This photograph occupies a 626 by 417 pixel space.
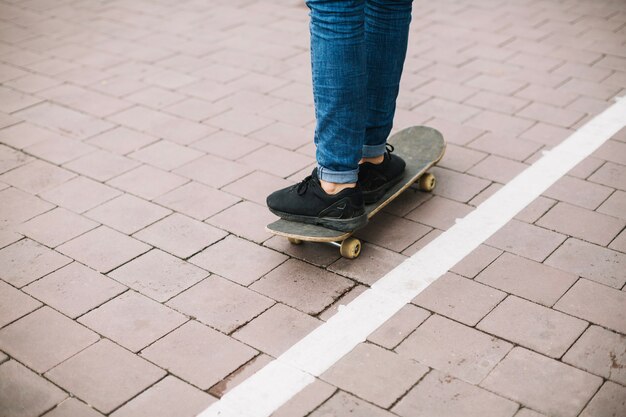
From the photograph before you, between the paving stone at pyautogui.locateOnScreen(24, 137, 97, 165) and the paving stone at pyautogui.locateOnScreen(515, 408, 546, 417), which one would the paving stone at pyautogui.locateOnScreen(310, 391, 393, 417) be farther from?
the paving stone at pyautogui.locateOnScreen(24, 137, 97, 165)

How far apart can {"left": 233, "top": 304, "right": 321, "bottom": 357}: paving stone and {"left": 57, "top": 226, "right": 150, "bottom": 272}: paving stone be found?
0.68 m

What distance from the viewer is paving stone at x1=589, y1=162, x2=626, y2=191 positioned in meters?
3.32

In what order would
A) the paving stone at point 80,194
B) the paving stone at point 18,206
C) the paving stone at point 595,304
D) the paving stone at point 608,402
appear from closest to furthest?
the paving stone at point 608,402 → the paving stone at point 595,304 → the paving stone at point 18,206 → the paving stone at point 80,194

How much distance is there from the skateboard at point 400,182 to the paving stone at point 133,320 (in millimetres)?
524

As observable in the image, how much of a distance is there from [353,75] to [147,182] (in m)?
1.28

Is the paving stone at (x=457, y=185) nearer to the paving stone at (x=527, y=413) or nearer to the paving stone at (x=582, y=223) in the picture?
the paving stone at (x=582, y=223)

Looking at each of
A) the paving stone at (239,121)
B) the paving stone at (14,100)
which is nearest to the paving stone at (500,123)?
the paving stone at (239,121)

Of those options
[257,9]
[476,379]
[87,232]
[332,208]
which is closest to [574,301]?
[476,379]


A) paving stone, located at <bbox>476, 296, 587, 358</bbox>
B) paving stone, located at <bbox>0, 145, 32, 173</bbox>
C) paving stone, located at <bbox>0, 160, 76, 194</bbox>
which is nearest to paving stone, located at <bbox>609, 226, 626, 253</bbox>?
paving stone, located at <bbox>476, 296, 587, 358</bbox>

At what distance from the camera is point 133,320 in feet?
8.40

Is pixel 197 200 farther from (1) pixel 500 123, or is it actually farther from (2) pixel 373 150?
(1) pixel 500 123

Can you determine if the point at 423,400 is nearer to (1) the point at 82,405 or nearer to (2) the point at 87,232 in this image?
(1) the point at 82,405

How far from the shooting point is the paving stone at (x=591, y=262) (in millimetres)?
2709

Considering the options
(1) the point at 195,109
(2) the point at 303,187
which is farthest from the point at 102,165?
(2) the point at 303,187
